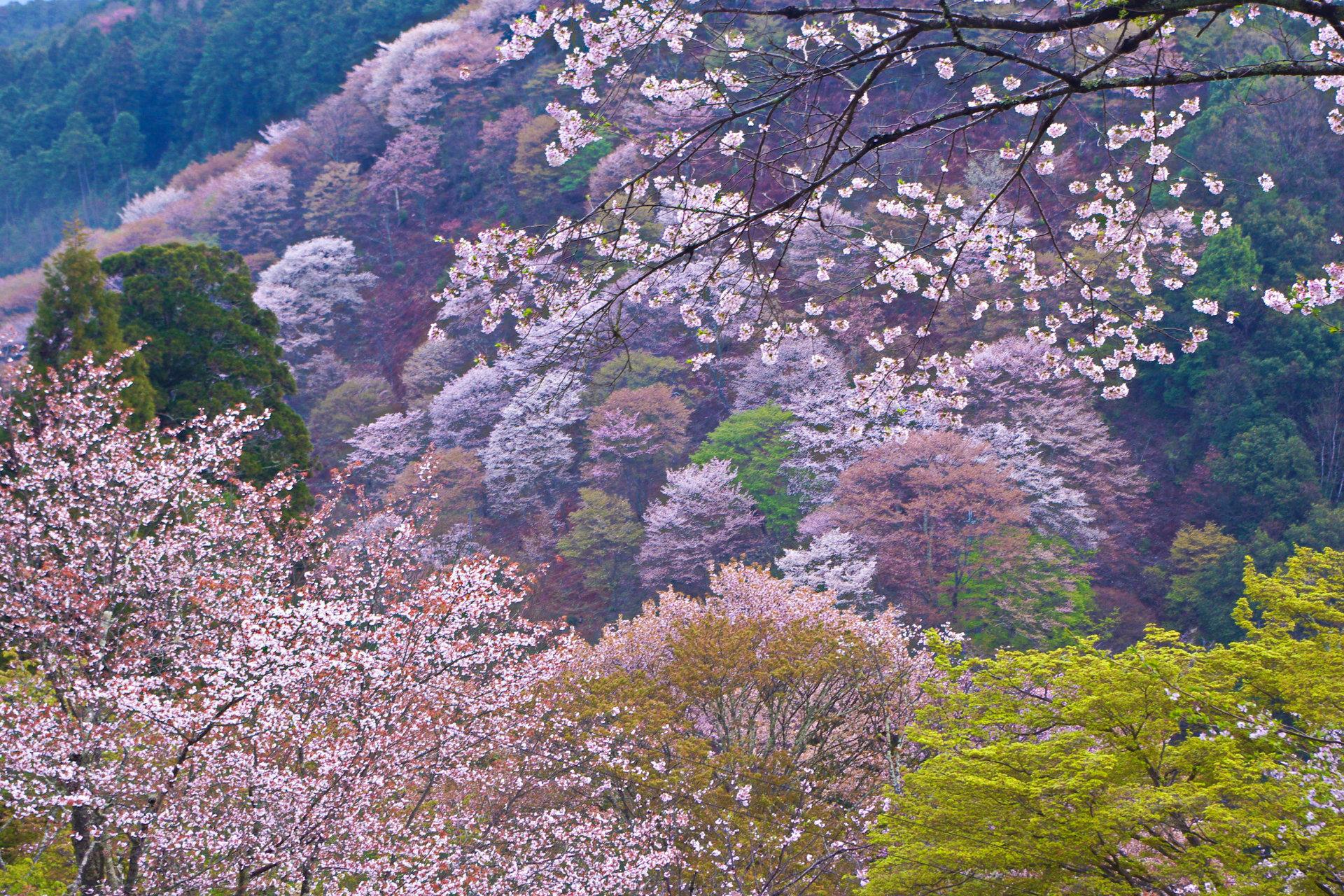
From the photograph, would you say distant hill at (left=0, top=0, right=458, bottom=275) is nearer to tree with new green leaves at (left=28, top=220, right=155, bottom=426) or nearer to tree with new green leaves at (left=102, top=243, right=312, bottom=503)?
tree with new green leaves at (left=102, top=243, right=312, bottom=503)

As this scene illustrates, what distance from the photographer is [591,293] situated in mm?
3734

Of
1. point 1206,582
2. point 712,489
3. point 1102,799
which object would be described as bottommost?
point 1102,799

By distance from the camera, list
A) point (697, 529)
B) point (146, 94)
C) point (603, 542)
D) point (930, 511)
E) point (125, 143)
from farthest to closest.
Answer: point (146, 94), point (125, 143), point (603, 542), point (697, 529), point (930, 511)

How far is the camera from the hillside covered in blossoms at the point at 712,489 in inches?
167

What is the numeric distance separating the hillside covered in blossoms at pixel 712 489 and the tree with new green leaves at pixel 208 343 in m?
0.09

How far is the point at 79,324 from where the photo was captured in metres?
12.9

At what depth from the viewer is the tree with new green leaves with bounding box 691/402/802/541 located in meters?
20.8

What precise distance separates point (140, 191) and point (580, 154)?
1351 inches

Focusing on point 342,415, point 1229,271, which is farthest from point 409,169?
point 1229,271

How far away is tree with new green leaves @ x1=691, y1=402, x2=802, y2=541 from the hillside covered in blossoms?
0.40 feet

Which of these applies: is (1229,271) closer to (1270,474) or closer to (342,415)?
(1270,474)

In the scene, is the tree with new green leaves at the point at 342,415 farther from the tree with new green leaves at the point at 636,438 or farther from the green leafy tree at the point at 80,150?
the green leafy tree at the point at 80,150

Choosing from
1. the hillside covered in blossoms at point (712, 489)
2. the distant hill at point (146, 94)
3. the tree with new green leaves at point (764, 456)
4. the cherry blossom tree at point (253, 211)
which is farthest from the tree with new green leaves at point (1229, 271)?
the distant hill at point (146, 94)

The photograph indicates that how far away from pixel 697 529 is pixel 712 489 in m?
1.13
